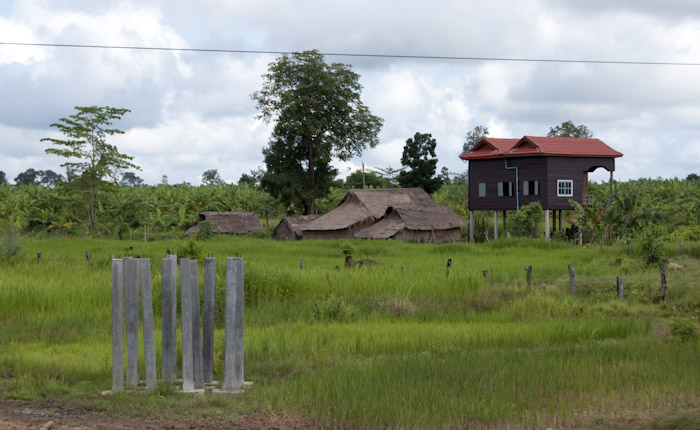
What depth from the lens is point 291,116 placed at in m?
54.7

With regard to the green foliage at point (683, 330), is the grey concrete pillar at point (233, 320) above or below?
above

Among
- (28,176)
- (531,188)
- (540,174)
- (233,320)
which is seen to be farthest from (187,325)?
(28,176)

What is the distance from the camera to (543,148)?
4266cm

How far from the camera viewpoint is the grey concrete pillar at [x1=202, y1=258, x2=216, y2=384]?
32.5ft

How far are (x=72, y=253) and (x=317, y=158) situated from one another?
25.9 m

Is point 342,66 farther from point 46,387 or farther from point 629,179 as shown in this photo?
point 46,387

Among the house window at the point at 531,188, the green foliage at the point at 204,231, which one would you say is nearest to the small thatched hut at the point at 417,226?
the house window at the point at 531,188

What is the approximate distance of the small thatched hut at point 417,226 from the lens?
44.6 metres

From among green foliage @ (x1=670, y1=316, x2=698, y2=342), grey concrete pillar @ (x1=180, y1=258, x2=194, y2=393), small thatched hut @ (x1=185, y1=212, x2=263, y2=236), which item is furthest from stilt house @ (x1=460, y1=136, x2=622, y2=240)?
grey concrete pillar @ (x1=180, y1=258, x2=194, y2=393)

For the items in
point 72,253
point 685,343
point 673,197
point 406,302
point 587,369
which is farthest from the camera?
point 673,197

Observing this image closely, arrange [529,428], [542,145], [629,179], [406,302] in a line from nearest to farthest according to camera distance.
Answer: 1. [529,428]
2. [406,302]
3. [542,145]
4. [629,179]

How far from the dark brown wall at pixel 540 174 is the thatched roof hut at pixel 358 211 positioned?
260 inches

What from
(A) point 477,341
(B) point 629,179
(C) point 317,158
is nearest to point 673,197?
(B) point 629,179

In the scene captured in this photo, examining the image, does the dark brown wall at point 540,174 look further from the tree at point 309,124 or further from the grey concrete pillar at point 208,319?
the grey concrete pillar at point 208,319
